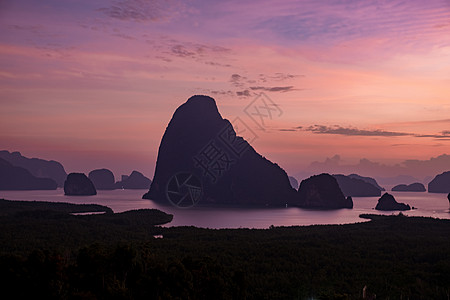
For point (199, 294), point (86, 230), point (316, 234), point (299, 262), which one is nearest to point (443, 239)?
point (316, 234)

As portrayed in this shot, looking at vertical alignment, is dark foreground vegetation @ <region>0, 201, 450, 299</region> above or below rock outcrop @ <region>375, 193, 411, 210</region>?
below

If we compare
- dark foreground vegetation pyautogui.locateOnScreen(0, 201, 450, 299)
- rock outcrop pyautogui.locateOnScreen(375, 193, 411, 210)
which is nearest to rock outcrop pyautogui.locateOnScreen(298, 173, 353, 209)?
rock outcrop pyautogui.locateOnScreen(375, 193, 411, 210)

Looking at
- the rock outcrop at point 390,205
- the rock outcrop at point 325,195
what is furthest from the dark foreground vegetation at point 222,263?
the rock outcrop at point 325,195

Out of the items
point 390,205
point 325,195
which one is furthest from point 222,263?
point 325,195

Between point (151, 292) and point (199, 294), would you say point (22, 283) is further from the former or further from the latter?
point (199, 294)

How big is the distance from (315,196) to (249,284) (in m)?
162

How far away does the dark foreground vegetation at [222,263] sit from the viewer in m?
27.6

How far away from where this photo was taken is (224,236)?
75375 mm

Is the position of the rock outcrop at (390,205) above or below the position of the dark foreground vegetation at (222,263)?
above

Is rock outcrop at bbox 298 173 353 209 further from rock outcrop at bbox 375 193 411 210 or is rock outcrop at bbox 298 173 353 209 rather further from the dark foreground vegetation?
the dark foreground vegetation

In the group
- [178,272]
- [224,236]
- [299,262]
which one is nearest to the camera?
[178,272]

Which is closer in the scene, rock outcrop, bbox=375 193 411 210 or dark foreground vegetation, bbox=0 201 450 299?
dark foreground vegetation, bbox=0 201 450 299

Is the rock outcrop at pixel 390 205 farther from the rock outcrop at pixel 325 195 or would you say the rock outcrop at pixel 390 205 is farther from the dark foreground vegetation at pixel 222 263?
the dark foreground vegetation at pixel 222 263

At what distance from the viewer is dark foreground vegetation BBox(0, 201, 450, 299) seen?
2756 cm
